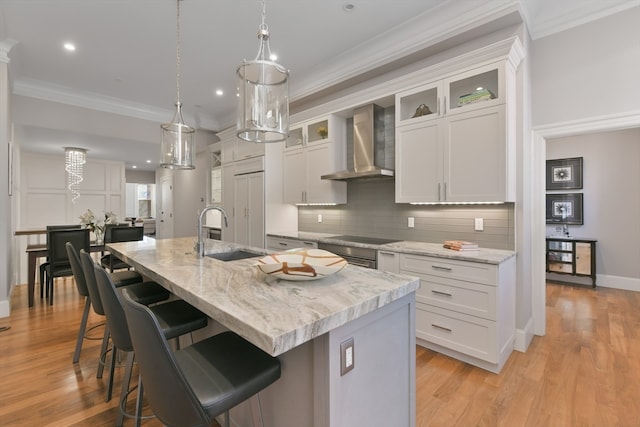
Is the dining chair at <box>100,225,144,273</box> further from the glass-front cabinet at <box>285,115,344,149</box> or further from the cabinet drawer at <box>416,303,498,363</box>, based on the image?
the cabinet drawer at <box>416,303,498,363</box>

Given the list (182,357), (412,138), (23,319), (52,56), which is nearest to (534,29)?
(412,138)

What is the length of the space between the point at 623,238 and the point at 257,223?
5.55 m

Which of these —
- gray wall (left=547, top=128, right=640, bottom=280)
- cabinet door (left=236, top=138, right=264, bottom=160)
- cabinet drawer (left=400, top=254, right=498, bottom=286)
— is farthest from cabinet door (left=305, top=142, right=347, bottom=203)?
gray wall (left=547, top=128, right=640, bottom=280)

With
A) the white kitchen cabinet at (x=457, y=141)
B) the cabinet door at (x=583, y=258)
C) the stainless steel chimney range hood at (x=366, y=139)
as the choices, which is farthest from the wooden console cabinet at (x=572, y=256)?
the stainless steel chimney range hood at (x=366, y=139)

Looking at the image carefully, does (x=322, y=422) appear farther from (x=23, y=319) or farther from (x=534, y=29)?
(x=23, y=319)

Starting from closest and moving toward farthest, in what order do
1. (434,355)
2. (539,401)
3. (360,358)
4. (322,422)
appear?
(322,422) < (360,358) < (539,401) < (434,355)

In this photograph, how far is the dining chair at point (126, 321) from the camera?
1.43 metres

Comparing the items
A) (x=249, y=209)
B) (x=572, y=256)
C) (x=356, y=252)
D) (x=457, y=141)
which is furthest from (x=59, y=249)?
(x=572, y=256)

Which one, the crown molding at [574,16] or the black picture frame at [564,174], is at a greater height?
the crown molding at [574,16]

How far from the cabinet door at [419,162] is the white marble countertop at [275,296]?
5.31ft

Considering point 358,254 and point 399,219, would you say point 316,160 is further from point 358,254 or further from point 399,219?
point 358,254

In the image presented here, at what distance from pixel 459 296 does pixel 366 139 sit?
197 centimetres

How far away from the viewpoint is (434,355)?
8.72ft

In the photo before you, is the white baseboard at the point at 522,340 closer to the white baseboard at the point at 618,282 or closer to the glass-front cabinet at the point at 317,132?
the glass-front cabinet at the point at 317,132
